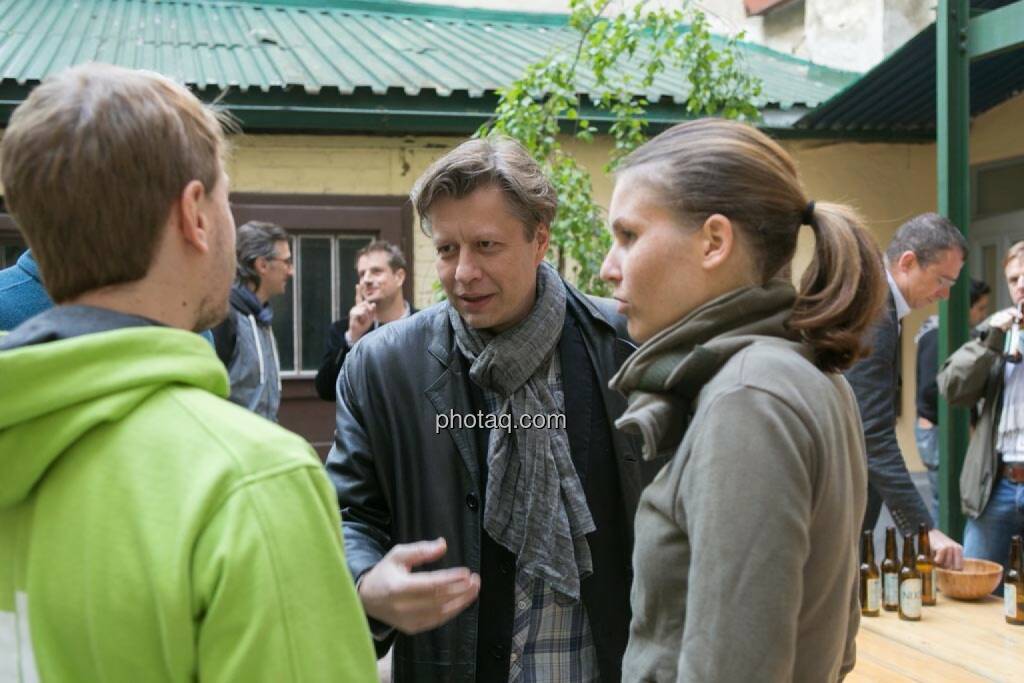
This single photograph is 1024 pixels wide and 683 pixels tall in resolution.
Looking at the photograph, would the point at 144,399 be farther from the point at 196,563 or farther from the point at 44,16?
the point at 44,16

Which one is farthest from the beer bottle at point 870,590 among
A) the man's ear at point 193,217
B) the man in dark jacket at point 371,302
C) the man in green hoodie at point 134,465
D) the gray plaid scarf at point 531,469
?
the man in dark jacket at point 371,302

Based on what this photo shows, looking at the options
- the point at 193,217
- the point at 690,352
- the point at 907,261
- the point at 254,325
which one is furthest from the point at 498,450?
the point at 254,325

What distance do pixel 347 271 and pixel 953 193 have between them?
14.2 feet

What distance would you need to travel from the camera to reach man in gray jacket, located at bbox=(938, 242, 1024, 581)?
479 cm

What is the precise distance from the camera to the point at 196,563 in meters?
1.07

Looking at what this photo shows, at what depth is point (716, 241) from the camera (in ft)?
Result: 5.52

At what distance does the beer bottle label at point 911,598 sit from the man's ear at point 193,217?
306 cm

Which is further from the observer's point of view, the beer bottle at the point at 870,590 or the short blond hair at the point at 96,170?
the beer bottle at the point at 870,590

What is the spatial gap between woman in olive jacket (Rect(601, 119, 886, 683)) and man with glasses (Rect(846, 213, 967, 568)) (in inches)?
79.4

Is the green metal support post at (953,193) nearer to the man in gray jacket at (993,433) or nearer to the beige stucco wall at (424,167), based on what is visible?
the man in gray jacket at (993,433)

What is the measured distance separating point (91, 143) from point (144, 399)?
0.29 meters

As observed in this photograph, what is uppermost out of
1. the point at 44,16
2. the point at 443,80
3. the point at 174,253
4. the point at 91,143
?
the point at 44,16

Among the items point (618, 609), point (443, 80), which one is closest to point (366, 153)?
point (443, 80)

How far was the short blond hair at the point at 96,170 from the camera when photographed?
1155 mm
